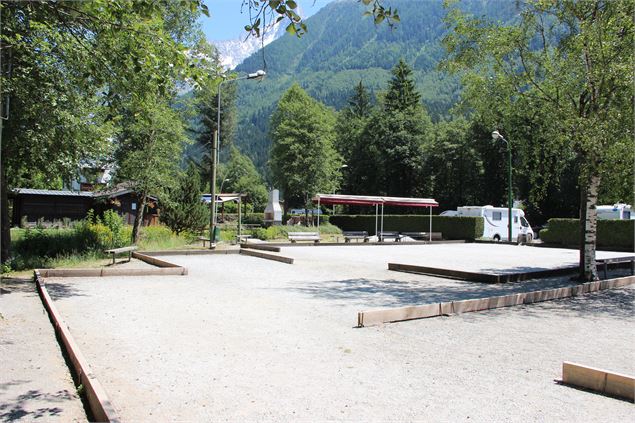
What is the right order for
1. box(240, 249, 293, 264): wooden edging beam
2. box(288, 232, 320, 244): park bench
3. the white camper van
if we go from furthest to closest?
the white camper van
box(288, 232, 320, 244): park bench
box(240, 249, 293, 264): wooden edging beam

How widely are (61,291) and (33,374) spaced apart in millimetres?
5538

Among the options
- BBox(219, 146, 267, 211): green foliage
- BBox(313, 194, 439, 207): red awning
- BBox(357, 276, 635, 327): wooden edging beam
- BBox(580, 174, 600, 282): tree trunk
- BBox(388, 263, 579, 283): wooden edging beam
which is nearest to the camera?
BBox(357, 276, 635, 327): wooden edging beam

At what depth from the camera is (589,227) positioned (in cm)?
1177

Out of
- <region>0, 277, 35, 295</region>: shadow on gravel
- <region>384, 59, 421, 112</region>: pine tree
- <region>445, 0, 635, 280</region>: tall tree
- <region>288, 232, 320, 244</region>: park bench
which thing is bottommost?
<region>0, 277, 35, 295</region>: shadow on gravel

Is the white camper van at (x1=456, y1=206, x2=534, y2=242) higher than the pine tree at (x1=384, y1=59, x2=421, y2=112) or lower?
lower

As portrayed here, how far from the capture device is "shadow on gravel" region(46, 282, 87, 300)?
9.53 m

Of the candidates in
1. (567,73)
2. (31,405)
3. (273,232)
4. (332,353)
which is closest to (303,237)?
(273,232)

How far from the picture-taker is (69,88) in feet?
35.9

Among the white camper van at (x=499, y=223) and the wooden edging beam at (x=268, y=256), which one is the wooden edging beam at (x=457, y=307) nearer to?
the wooden edging beam at (x=268, y=256)

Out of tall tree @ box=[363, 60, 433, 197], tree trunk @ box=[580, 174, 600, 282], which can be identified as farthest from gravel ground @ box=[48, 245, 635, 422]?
tall tree @ box=[363, 60, 433, 197]

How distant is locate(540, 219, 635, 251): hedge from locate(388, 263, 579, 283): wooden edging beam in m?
16.7

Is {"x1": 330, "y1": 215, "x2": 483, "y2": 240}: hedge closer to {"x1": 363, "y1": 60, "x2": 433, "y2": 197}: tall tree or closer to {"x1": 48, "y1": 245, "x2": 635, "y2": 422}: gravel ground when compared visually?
{"x1": 363, "y1": 60, "x2": 433, "y2": 197}: tall tree

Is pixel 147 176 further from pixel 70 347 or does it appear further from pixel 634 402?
pixel 634 402

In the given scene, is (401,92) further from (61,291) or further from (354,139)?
(61,291)
